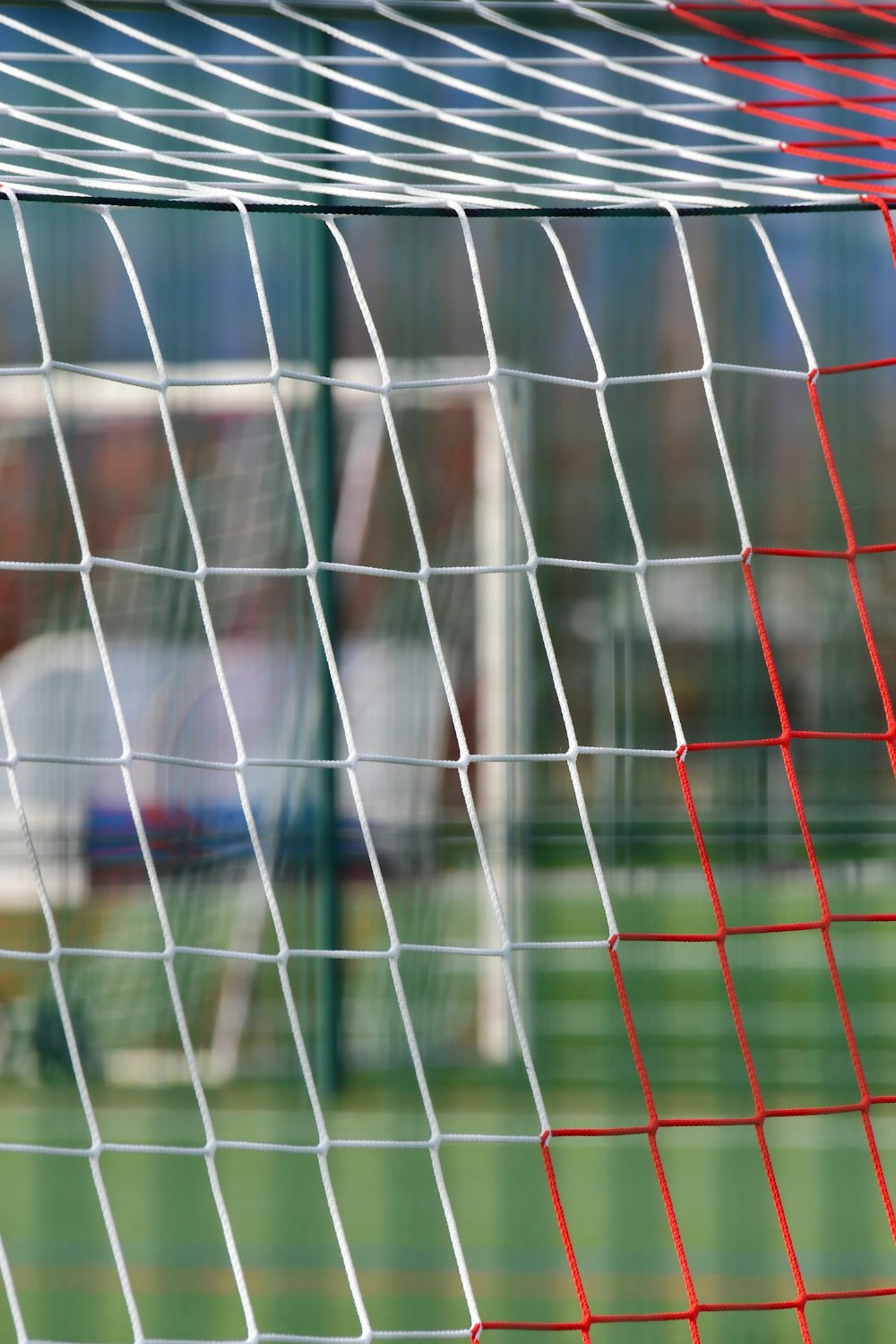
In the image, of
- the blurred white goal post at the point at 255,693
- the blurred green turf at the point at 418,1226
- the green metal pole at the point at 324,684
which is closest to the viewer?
the blurred green turf at the point at 418,1226

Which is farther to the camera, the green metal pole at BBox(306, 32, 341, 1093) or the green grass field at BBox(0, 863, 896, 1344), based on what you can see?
the green metal pole at BBox(306, 32, 341, 1093)

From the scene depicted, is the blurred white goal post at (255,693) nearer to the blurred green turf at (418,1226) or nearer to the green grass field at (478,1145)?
the green grass field at (478,1145)

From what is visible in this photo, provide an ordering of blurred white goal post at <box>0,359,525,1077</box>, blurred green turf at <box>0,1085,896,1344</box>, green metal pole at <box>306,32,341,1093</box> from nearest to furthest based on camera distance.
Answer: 1. blurred green turf at <box>0,1085,896,1344</box>
2. green metal pole at <box>306,32,341,1093</box>
3. blurred white goal post at <box>0,359,525,1077</box>

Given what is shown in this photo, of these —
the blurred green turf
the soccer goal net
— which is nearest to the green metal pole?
the soccer goal net

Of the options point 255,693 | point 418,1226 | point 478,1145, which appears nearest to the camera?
point 418,1226

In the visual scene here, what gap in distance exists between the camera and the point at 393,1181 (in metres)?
2.43

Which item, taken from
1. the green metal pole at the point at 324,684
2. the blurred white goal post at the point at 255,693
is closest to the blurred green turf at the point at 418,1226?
the green metal pole at the point at 324,684

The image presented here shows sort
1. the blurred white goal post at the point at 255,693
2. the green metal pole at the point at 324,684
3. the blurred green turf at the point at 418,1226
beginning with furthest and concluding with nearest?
the blurred white goal post at the point at 255,693
the green metal pole at the point at 324,684
the blurred green turf at the point at 418,1226

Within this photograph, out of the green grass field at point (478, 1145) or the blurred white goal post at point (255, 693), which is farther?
the blurred white goal post at point (255, 693)

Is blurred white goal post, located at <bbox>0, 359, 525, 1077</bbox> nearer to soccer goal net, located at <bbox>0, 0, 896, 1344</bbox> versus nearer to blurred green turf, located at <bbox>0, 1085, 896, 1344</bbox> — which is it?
soccer goal net, located at <bbox>0, 0, 896, 1344</bbox>

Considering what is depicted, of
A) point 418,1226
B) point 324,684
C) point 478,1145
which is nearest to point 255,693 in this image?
point 324,684

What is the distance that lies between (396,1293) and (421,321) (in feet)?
5.75

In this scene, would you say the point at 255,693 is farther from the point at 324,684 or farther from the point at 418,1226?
the point at 418,1226

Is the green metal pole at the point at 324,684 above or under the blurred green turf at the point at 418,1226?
above
